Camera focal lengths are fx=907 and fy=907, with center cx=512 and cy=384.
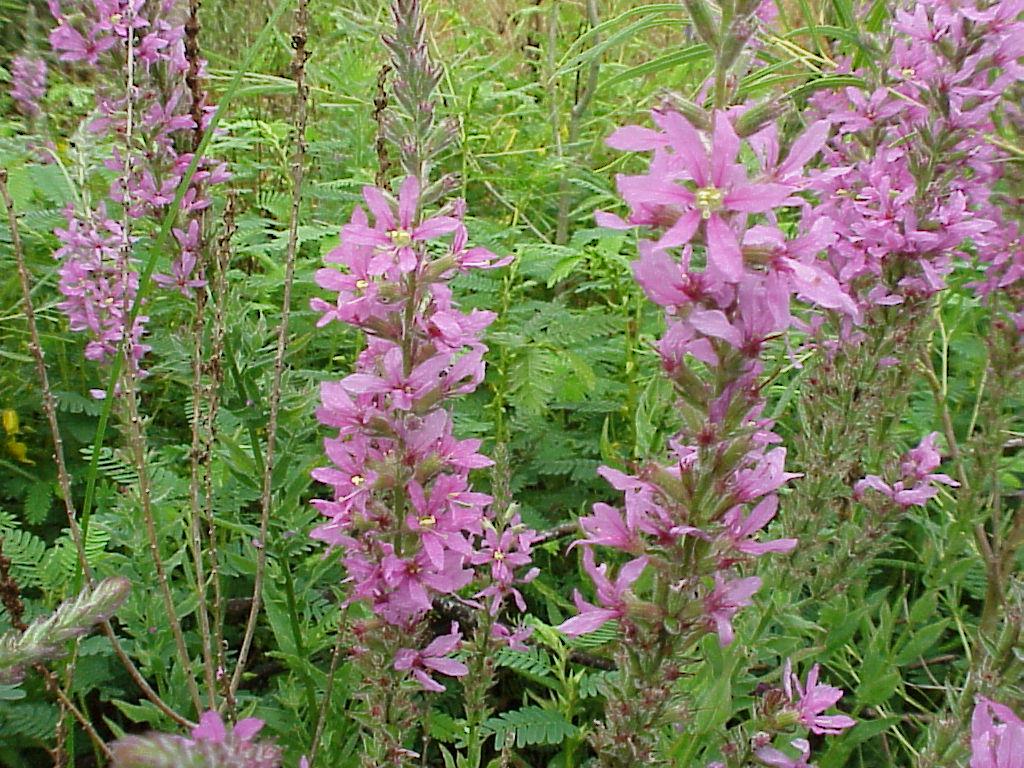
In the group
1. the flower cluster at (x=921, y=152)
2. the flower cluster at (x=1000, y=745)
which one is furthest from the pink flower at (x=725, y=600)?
the flower cluster at (x=921, y=152)

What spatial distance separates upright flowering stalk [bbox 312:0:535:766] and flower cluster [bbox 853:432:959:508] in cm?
143

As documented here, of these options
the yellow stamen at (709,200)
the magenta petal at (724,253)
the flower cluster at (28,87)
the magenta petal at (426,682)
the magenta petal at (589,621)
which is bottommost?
the magenta petal at (426,682)

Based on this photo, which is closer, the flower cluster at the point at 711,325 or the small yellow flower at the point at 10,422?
the flower cluster at the point at 711,325

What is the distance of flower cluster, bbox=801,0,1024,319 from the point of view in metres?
2.49

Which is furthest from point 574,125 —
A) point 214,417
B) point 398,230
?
point 398,230

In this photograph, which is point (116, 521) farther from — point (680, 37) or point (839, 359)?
point (680, 37)

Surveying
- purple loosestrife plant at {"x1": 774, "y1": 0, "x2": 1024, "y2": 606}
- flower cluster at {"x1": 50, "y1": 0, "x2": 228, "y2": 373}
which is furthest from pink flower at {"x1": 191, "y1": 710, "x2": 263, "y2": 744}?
flower cluster at {"x1": 50, "y1": 0, "x2": 228, "y2": 373}

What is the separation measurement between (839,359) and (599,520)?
Result: 144 cm

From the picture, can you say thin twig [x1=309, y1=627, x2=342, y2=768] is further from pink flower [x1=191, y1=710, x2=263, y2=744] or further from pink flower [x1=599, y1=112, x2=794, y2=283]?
pink flower [x1=599, y1=112, x2=794, y2=283]

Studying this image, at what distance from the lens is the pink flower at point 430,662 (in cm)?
177

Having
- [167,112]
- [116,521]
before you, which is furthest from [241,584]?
[167,112]

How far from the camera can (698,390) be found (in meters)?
1.33

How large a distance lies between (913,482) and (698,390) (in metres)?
1.64

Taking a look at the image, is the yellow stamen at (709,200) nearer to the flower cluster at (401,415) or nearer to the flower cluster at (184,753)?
the flower cluster at (401,415)
